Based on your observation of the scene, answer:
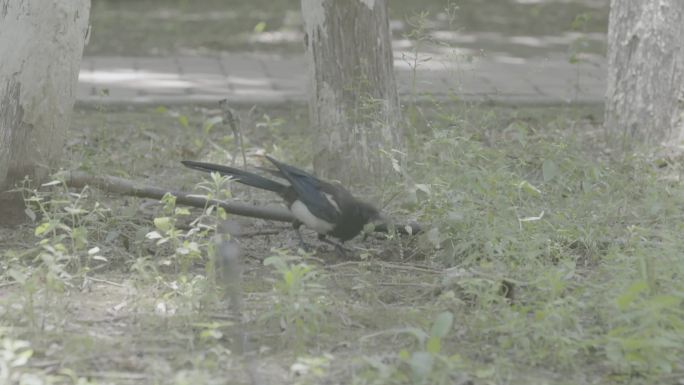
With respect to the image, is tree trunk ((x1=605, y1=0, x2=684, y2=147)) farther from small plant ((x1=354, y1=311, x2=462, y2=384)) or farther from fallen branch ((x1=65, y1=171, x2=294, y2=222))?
small plant ((x1=354, y1=311, x2=462, y2=384))

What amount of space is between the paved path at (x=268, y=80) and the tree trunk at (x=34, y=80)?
280cm

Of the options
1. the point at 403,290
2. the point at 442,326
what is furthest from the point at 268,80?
the point at 442,326

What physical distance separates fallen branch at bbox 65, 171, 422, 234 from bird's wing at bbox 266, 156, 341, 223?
231mm

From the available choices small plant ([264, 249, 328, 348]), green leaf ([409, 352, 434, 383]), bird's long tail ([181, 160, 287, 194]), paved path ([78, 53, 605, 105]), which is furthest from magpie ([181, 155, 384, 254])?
paved path ([78, 53, 605, 105])

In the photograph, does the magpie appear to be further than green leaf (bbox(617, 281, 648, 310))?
Yes

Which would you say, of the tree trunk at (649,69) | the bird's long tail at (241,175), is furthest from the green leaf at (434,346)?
the tree trunk at (649,69)

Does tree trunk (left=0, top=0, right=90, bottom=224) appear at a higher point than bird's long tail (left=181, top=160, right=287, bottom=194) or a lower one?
higher

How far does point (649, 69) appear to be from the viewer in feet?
23.1

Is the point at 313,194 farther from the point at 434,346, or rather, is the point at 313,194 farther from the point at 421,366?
the point at 421,366

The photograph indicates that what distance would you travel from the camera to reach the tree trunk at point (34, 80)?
4.98 meters

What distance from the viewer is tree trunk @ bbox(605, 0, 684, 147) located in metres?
6.97

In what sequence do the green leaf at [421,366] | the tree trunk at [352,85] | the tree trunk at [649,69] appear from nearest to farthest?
1. the green leaf at [421,366]
2. the tree trunk at [352,85]
3. the tree trunk at [649,69]

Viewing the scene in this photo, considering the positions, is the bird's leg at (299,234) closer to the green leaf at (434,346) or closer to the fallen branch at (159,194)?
the fallen branch at (159,194)

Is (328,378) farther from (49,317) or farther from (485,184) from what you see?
(485,184)
